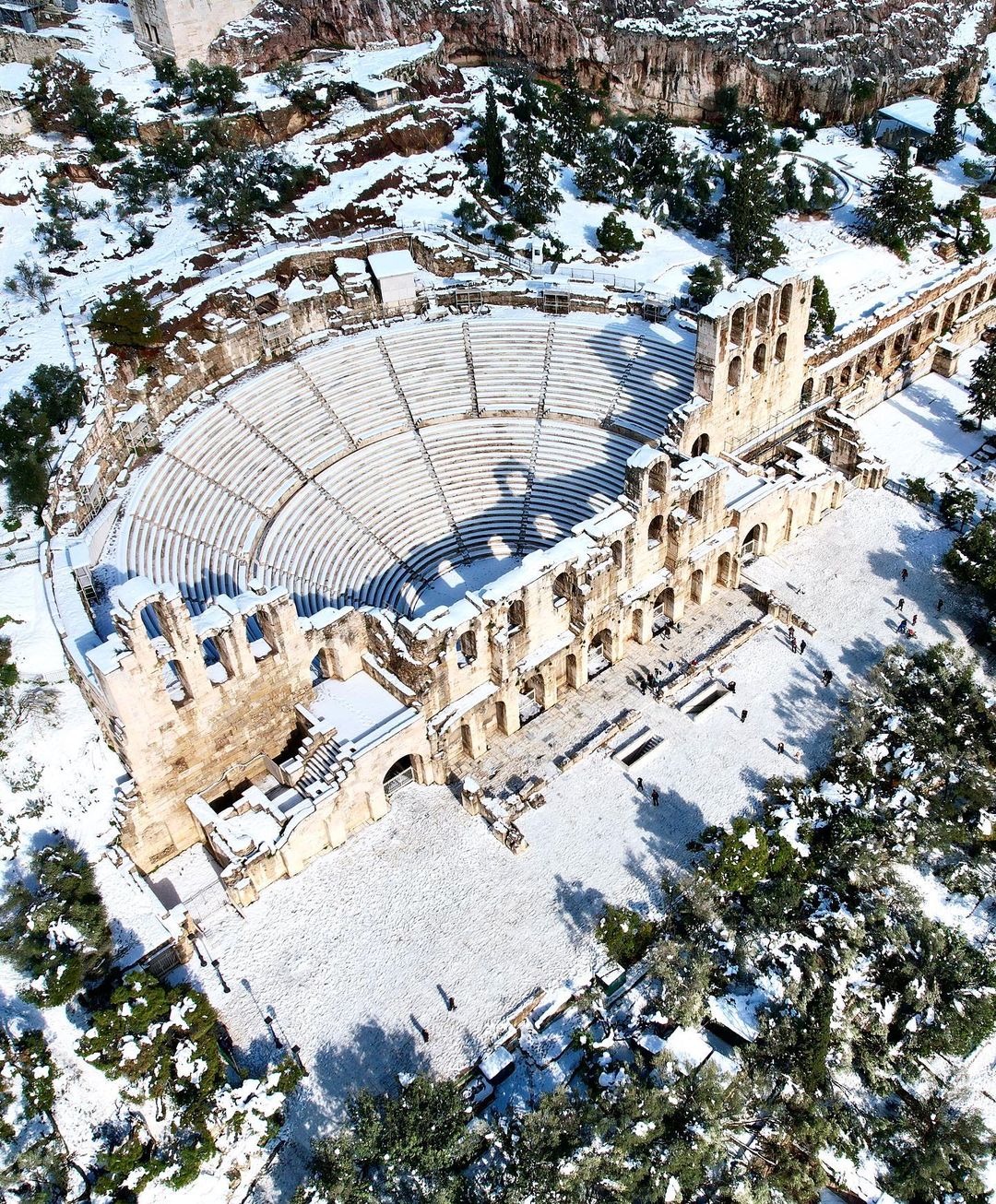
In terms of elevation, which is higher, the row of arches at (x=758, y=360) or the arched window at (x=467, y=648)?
the row of arches at (x=758, y=360)

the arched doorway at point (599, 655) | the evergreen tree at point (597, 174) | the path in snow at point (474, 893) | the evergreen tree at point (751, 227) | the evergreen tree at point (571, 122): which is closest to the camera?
the path in snow at point (474, 893)

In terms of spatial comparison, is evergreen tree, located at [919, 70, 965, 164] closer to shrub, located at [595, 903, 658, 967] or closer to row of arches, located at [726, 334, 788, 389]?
row of arches, located at [726, 334, 788, 389]

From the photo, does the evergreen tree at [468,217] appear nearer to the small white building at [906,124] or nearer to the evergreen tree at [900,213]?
the evergreen tree at [900,213]

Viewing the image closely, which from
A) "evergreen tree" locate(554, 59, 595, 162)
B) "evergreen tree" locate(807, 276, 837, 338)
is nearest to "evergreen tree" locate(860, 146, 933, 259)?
"evergreen tree" locate(807, 276, 837, 338)

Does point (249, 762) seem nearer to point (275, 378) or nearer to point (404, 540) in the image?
point (404, 540)

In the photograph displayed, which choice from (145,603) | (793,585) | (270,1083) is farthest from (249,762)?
(793,585)

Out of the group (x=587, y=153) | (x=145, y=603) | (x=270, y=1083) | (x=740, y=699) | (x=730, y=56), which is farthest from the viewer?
(x=730, y=56)

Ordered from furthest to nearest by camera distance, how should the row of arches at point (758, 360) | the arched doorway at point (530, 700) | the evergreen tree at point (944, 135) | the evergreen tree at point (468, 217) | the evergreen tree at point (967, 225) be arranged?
the evergreen tree at point (944, 135)
the evergreen tree at point (468, 217)
the evergreen tree at point (967, 225)
the row of arches at point (758, 360)
the arched doorway at point (530, 700)

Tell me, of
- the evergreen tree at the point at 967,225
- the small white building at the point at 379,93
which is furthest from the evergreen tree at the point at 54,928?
the small white building at the point at 379,93
